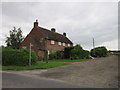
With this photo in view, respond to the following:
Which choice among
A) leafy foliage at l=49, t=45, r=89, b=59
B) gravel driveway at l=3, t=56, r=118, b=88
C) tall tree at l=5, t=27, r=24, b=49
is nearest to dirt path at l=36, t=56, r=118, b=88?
gravel driveway at l=3, t=56, r=118, b=88

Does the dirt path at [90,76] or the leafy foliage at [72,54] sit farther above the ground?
the leafy foliage at [72,54]

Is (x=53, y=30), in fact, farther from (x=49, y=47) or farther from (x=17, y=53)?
(x=17, y=53)

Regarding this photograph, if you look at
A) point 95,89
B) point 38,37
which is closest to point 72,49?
point 38,37

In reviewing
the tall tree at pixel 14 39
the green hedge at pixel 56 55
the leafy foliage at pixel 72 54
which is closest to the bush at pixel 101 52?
the leafy foliage at pixel 72 54

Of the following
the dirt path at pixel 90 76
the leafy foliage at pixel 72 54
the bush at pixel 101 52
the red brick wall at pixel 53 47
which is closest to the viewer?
the dirt path at pixel 90 76

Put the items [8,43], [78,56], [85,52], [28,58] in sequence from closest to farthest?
[28,58] < [78,56] < [85,52] < [8,43]

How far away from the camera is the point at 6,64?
71.7ft

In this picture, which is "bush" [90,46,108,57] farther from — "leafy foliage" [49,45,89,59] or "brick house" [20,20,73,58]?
"brick house" [20,20,73,58]

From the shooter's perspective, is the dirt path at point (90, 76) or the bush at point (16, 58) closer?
the dirt path at point (90, 76)

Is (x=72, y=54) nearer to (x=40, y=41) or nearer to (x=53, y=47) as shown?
(x=53, y=47)

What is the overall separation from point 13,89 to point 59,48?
36.6 metres

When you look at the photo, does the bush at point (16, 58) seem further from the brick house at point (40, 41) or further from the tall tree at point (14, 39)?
the tall tree at point (14, 39)

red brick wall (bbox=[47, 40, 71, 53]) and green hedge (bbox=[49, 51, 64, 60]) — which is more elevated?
red brick wall (bbox=[47, 40, 71, 53])

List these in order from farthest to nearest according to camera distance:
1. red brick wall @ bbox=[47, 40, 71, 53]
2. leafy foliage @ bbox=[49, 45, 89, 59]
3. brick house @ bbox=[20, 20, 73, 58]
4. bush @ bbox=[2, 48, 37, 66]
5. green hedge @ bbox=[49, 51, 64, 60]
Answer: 1. red brick wall @ bbox=[47, 40, 71, 53]
2. green hedge @ bbox=[49, 51, 64, 60]
3. leafy foliage @ bbox=[49, 45, 89, 59]
4. brick house @ bbox=[20, 20, 73, 58]
5. bush @ bbox=[2, 48, 37, 66]
